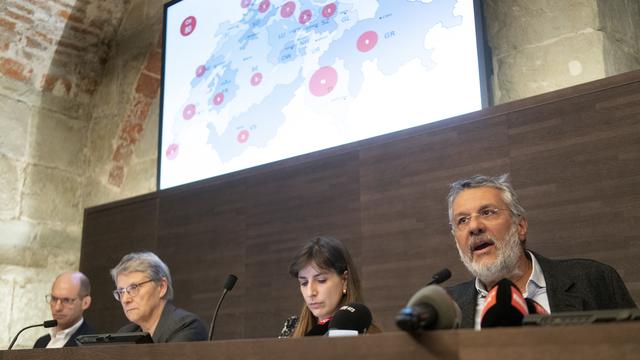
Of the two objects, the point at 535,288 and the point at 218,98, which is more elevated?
Result: the point at 218,98

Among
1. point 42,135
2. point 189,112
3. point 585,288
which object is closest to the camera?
point 585,288

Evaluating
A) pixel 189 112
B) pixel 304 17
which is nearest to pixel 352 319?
pixel 304 17

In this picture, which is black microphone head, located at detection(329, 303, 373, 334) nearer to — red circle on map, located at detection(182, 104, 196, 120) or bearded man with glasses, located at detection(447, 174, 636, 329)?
bearded man with glasses, located at detection(447, 174, 636, 329)

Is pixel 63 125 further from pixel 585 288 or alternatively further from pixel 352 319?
pixel 585 288

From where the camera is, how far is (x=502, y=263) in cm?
246

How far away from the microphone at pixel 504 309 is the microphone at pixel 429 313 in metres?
0.08

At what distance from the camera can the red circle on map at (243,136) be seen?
445 centimetres

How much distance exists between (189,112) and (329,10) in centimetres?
127

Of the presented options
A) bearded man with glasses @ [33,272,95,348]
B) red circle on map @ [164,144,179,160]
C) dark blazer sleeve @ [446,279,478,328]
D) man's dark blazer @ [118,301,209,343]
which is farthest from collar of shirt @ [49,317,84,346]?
dark blazer sleeve @ [446,279,478,328]

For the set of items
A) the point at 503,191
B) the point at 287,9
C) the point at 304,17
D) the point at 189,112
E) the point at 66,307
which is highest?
the point at 287,9

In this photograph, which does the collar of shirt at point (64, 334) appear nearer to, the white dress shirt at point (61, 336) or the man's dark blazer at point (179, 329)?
the white dress shirt at point (61, 336)

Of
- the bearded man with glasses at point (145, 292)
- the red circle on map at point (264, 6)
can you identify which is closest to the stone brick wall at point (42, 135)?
the red circle on map at point (264, 6)

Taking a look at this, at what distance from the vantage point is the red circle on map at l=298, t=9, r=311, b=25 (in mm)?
4316

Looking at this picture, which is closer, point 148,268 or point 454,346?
point 454,346
